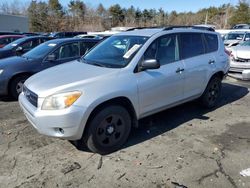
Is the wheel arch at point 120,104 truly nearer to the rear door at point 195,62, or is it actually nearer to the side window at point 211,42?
the rear door at point 195,62

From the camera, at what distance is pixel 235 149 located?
166 inches

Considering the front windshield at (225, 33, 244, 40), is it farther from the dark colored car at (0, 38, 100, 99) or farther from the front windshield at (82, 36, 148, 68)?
the front windshield at (82, 36, 148, 68)

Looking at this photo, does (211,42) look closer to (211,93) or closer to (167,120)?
(211,93)

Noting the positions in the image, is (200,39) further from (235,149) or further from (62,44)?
(62,44)

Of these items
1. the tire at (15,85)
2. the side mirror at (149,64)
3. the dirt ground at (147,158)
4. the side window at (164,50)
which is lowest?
the dirt ground at (147,158)

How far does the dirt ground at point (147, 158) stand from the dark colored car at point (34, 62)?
58.7 inches

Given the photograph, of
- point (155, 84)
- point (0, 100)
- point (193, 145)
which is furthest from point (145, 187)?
point (0, 100)

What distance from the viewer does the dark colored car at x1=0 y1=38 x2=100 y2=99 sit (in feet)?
22.1

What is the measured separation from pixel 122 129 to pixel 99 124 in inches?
17.9

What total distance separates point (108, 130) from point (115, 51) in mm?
1439

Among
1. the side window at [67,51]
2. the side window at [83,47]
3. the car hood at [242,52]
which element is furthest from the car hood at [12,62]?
the car hood at [242,52]

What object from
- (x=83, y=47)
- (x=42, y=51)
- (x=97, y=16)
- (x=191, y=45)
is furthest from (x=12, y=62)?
(x=97, y=16)

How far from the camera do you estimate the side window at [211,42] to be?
579 cm

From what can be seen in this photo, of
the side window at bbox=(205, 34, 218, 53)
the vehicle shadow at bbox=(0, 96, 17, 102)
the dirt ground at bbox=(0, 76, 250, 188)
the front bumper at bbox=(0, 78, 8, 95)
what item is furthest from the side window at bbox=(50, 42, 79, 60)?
the side window at bbox=(205, 34, 218, 53)
